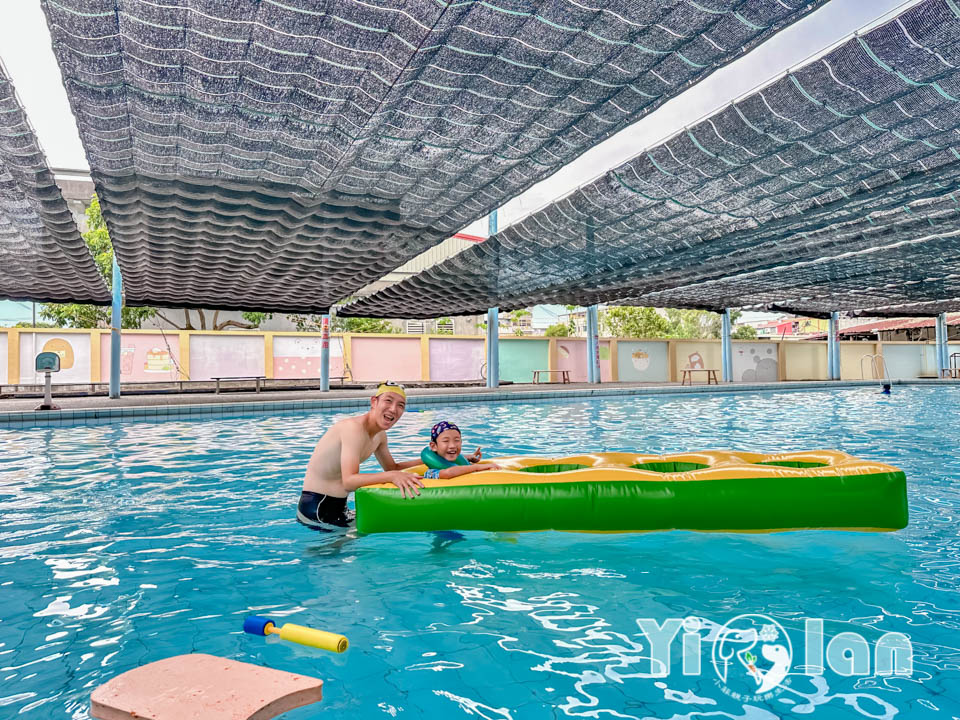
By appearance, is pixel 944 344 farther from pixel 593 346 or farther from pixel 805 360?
pixel 593 346

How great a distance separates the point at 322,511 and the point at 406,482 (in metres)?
0.63

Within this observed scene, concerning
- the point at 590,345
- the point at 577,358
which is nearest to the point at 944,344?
the point at 577,358

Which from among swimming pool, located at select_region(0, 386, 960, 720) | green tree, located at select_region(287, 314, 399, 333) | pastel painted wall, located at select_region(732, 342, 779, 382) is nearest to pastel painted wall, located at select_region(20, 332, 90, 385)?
swimming pool, located at select_region(0, 386, 960, 720)

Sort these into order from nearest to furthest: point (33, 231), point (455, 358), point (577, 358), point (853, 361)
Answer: point (33, 231)
point (455, 358)
point (577, 358)
point (853, 361)

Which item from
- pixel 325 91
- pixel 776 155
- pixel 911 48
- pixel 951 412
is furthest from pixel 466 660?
pixel 951 412

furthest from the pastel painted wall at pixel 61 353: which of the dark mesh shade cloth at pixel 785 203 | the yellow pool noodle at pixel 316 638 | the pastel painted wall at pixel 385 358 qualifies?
the yellow pool noodle at pixel 316 638

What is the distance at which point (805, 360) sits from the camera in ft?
91.9

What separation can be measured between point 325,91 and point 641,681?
4882mm

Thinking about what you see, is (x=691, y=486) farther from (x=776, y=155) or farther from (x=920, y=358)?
(x=920, y=358)

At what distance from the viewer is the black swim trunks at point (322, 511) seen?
3.87m

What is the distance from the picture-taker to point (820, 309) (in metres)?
23.8

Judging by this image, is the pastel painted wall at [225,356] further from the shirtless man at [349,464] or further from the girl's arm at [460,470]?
the girl's arm at [460,470]

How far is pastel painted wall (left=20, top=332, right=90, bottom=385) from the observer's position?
1812cm

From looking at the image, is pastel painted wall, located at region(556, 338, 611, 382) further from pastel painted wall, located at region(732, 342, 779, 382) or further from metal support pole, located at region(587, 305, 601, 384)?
pastel painted wall, located at region(732, 342, 779, 382)
